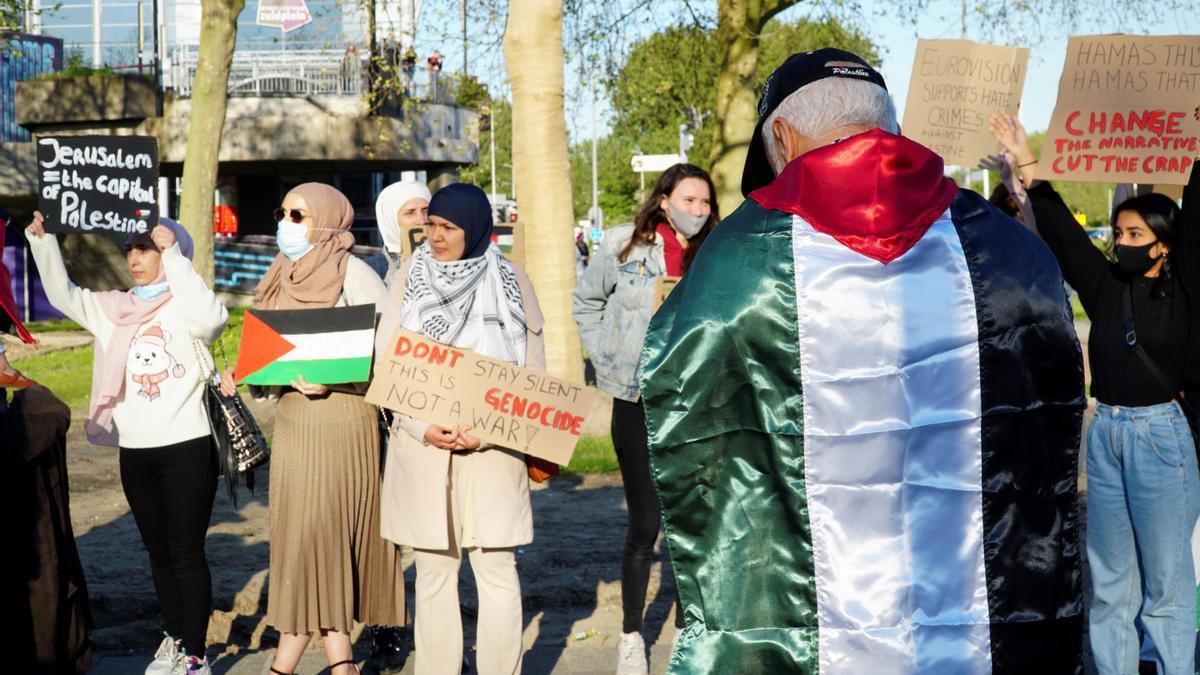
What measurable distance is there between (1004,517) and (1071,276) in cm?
312

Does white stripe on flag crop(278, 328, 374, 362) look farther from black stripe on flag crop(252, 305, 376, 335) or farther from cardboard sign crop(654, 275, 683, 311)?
cardboard sign crop(654, 275, 683, 311)

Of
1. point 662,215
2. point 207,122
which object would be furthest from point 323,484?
point 207,122

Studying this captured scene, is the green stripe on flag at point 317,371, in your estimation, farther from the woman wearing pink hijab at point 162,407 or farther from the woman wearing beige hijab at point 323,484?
the woman wearing pink hijab at point 162,407

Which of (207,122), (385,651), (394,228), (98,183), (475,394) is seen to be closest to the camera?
(475,394)

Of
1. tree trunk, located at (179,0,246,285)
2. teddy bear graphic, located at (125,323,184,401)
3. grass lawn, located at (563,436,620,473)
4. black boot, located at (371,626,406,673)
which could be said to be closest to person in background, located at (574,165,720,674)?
black boot, located at (371,626,406,673)

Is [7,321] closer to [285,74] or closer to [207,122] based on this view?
[207,122]

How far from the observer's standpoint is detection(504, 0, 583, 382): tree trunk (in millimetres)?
10648

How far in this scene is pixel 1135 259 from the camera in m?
5.29

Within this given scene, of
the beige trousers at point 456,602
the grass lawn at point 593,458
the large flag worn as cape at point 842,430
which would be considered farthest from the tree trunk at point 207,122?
the large flag worn as cape at point 842,430

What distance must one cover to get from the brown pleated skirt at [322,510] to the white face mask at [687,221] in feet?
4.78

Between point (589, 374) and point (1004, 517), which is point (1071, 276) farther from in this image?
point (589, 374)

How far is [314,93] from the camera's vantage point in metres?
34.3

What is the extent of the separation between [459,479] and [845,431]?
2.86 meters

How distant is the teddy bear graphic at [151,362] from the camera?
18.1 feet
